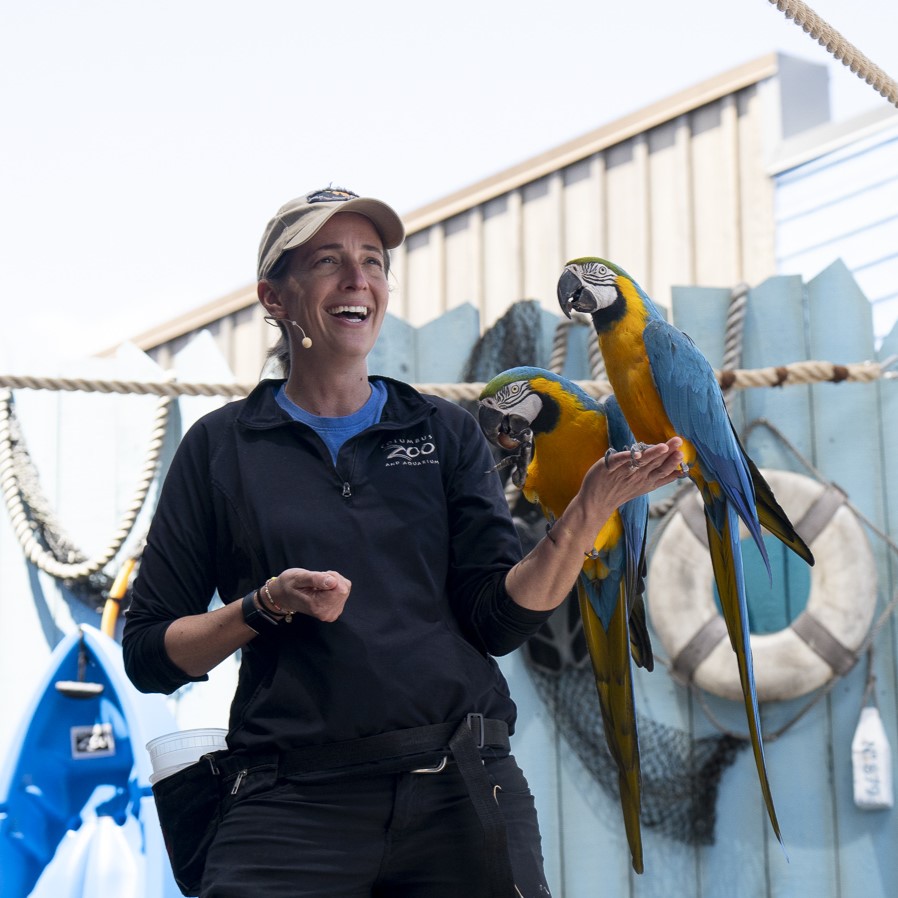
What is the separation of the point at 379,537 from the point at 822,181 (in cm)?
279

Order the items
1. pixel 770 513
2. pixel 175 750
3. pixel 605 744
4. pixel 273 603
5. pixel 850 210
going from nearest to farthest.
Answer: pixel 273 603 → pixel 770 513 → pixel 175 750 → pixel 605 744 → pixel 850 210

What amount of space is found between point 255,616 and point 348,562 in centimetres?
10

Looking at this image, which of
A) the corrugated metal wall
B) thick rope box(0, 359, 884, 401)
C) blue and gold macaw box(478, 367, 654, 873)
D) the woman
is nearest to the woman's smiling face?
the woman

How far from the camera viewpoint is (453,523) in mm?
1210

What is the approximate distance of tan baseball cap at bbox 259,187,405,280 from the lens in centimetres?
119

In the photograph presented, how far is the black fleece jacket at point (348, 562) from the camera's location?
3.57ft

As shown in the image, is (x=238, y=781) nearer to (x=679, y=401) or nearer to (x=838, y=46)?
A: (x=679, y=401)

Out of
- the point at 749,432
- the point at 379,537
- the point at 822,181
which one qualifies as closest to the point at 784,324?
the point at 749,432

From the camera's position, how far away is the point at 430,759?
1.08m

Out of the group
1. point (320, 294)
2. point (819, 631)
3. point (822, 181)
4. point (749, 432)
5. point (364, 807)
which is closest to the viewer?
point (364, 807)

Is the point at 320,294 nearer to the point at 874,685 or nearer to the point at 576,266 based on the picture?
the point at 576,266

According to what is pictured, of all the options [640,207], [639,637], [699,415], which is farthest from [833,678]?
[640,207]

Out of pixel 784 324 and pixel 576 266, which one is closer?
pixel 576 266

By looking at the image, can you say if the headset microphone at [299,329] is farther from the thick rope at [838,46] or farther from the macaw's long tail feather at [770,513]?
the thick rope at [838,46]
